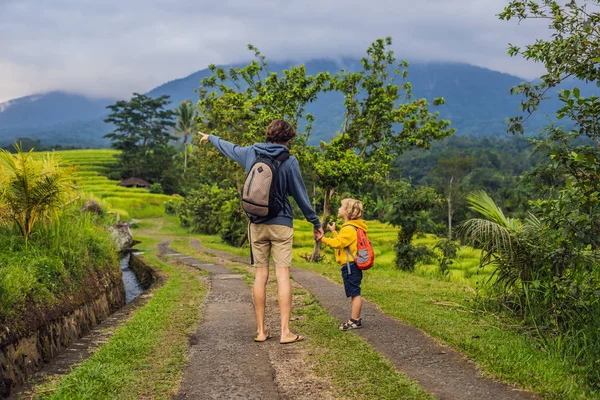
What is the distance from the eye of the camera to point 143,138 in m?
78.1

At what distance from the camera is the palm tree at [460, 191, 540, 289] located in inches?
260

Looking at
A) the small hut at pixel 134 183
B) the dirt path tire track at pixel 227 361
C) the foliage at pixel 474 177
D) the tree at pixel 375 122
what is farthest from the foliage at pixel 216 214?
the small hut at pixel 134 183

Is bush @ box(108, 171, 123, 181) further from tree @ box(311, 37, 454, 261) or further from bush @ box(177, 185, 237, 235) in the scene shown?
tree @ box(311, 37, 454, 261)

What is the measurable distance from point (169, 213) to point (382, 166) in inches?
1468

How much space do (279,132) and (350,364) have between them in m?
2.27

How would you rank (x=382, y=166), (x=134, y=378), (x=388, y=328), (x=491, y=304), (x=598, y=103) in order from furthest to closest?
(x=382, y=166) < (x=491, y=304) < (x=388, y=328) < (x=598, y=103) < (x=134, y=378)

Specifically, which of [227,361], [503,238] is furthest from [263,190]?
[503,238]

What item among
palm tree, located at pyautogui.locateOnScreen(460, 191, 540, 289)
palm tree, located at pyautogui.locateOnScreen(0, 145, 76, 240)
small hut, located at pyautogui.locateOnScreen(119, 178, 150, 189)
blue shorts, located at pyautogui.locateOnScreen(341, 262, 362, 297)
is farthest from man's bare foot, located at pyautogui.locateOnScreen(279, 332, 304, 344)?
small hut, located at pyautogui.locateOnScreen(119, 178, 150, 189)

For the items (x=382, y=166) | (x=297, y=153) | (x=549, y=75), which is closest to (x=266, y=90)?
(x=297, y=153)

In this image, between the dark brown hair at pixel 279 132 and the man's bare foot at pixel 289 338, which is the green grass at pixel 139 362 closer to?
the man's bare foot at pixel 289 338

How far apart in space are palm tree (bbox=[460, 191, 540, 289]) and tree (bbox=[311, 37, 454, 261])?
7.60 m

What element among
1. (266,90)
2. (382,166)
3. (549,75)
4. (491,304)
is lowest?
(491,304)

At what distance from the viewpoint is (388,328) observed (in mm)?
5703

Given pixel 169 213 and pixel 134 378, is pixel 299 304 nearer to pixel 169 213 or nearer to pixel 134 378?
pixel 134 378
